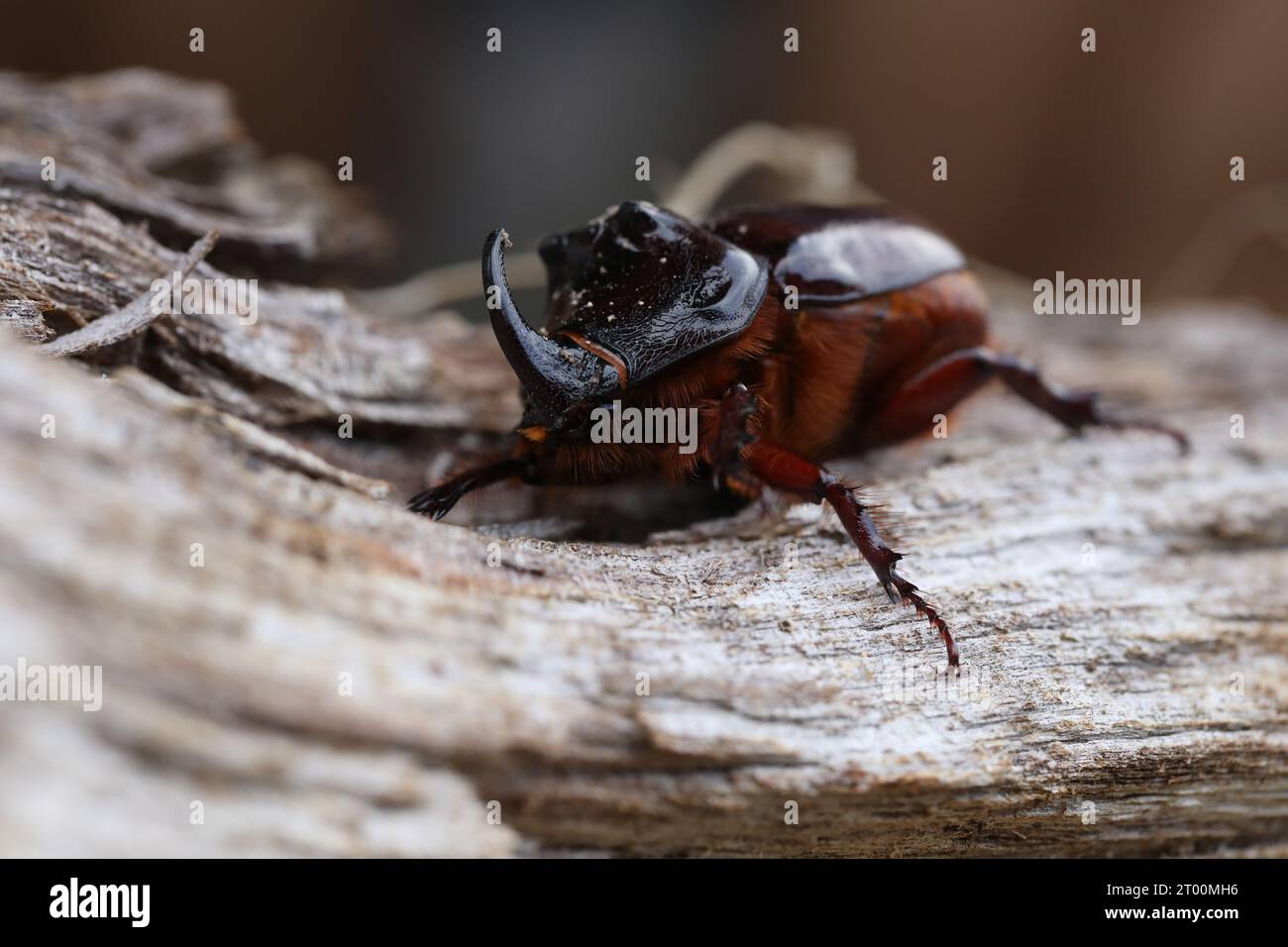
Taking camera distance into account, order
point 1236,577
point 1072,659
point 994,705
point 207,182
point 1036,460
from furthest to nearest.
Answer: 1. point 207,182
2. point 1036,460
3. point 1236,577
4. point 1072,659
5. point 994,705

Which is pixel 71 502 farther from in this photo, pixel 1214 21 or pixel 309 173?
pixel 1214 21

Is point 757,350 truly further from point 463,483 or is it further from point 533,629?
point 533,629

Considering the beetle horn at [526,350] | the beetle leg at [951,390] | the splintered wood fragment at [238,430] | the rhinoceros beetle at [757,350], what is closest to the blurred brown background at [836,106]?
the rhinoceros beetle at [757,350]

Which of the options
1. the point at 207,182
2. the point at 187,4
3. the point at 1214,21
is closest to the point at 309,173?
the point at 207,182

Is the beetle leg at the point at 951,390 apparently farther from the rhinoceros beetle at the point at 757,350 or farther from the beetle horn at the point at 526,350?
the beetle horn at the point at 526,350

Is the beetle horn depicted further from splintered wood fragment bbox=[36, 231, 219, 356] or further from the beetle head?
splintered wood fragment bbox=[36, 231, 219, 356]

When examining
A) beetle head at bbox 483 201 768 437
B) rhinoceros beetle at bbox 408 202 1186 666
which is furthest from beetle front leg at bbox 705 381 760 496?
beetle head at bbox 483 201 768 437
